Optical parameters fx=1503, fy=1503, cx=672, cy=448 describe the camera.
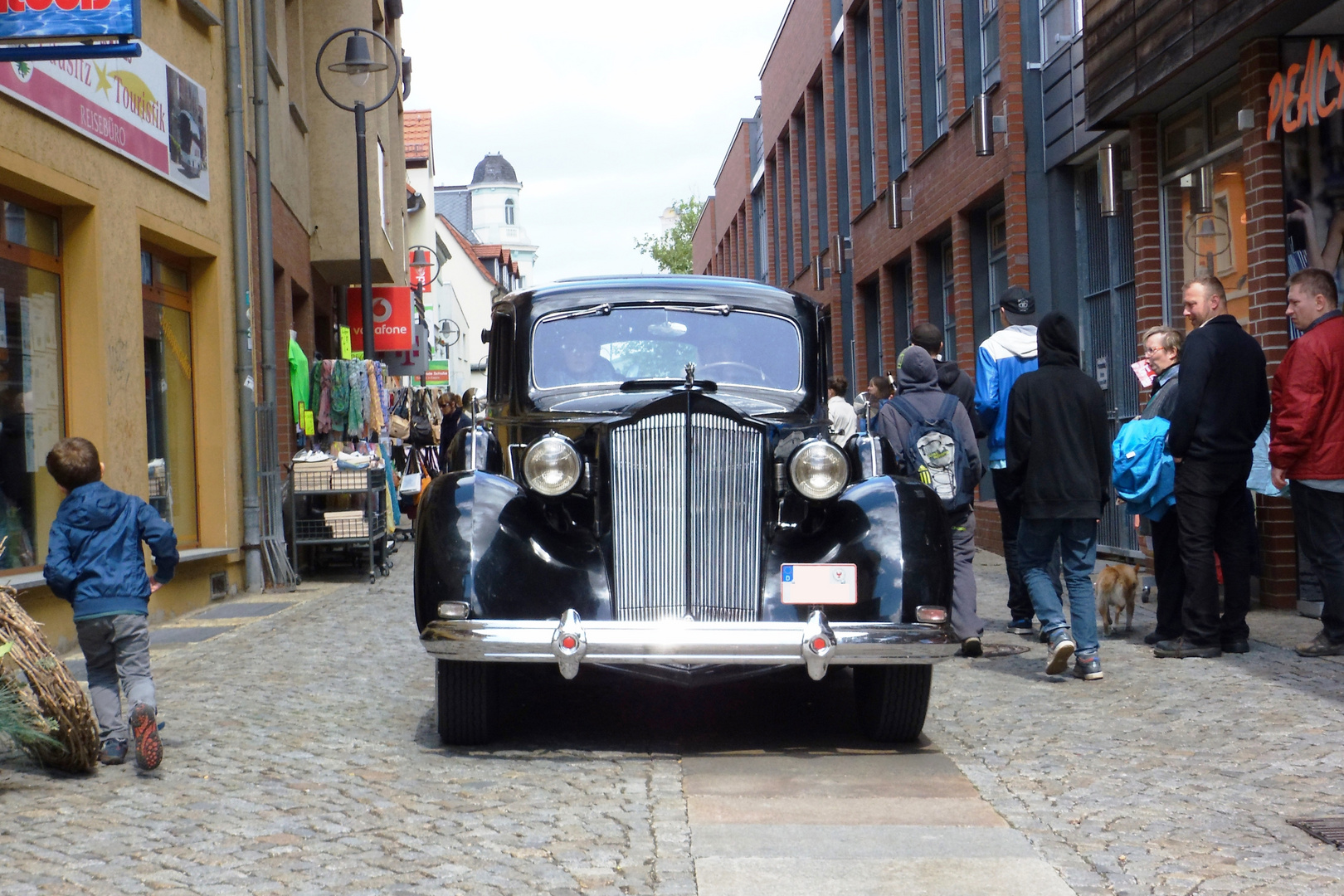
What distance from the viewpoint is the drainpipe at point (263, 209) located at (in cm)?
1382

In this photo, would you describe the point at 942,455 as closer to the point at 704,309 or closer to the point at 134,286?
the point at 704,309

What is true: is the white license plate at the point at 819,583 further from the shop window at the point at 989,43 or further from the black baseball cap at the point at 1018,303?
the shop window at the point at 989,43

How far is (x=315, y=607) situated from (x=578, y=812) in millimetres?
7415

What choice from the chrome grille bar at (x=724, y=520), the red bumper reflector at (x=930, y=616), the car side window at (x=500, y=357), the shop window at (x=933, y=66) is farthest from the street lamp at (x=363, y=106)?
the red bumper reflector at (x=930, y=616)

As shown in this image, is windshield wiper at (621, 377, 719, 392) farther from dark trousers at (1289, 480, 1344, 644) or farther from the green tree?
the green tree

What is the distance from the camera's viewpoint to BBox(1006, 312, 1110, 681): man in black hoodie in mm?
7533

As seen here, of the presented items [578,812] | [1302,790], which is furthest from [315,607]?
[1302,790]

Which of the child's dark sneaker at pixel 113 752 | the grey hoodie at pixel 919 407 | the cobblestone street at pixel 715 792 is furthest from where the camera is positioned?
the grey hoodie at pixel 919 407

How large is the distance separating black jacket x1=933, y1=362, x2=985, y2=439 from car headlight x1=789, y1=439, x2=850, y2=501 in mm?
2935

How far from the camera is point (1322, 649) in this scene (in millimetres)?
7883

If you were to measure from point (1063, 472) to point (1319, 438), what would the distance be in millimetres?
1540

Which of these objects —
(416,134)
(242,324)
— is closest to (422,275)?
(416,134)

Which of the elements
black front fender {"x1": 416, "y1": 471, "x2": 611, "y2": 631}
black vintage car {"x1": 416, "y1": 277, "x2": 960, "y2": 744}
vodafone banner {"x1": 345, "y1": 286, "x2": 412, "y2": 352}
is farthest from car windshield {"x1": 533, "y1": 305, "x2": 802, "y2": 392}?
vodafone banner {"x1": 345, "y1": 286, "x2": 412, "y2": 352}

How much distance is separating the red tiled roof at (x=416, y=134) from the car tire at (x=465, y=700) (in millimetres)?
43808
